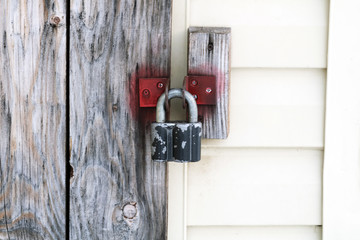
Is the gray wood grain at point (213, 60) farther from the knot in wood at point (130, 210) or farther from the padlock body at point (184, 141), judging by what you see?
the knot in wood at point (130, 210)

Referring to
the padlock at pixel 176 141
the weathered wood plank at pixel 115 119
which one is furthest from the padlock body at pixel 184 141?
the weathered wood plank at pixel 115 119

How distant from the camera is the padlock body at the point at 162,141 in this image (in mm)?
1022

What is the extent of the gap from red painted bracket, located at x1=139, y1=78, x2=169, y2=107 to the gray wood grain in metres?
0.08

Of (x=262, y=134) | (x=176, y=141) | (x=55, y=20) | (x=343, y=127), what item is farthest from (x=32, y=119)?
(x=343, y=127)

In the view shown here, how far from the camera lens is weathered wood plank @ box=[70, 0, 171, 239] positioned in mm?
1104

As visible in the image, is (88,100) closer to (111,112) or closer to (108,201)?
(111,112)

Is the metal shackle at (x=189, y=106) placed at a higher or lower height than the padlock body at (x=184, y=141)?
higher

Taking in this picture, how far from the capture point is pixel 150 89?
1113mm

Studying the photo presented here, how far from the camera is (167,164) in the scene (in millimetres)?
1142

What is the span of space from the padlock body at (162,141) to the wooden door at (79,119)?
0.10m

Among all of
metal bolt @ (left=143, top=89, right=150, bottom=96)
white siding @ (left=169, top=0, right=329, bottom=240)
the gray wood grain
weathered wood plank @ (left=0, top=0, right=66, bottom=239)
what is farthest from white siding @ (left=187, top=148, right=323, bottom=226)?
weathered wood plank @ (left=0, top=0, right=66, bottom=239)

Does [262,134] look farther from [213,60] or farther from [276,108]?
[213,60]

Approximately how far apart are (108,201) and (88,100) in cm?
28

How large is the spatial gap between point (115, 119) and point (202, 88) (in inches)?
9.7
